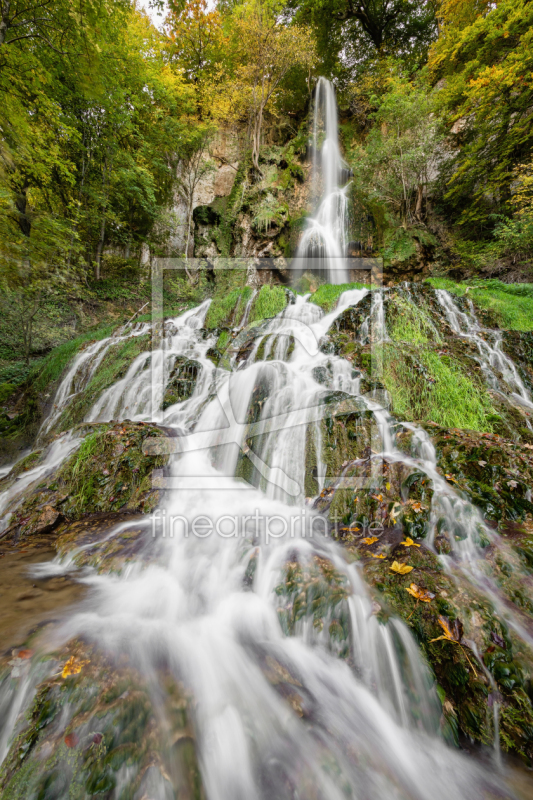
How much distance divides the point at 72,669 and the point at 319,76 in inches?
978

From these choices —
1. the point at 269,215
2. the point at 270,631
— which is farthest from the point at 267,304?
the point at 270,631

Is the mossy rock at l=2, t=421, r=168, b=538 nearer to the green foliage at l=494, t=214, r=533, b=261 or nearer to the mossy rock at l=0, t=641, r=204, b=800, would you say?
the mossy rock at l=0, t=641, r=204, b=800

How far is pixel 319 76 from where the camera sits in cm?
1647

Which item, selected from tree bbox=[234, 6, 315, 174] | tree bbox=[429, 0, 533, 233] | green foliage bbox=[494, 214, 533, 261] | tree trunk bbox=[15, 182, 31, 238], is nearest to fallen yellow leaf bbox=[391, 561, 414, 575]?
tree trunk bbox=[15, 182, 31, 238]

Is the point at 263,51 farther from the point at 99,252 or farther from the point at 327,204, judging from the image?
the point at 99,252

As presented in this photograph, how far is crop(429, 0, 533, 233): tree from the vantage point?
28.2ft

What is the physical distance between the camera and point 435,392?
486cm

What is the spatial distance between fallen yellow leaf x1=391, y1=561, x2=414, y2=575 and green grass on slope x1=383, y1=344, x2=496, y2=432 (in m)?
2.49

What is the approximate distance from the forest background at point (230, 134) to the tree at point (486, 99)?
0.19ft

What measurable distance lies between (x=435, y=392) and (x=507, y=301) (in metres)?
4.89

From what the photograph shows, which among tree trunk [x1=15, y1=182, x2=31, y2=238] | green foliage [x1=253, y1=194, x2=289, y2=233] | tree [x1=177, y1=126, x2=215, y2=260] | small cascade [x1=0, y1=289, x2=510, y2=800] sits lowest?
small cascade [x1=0, y1=289, x2=510, y2=800]

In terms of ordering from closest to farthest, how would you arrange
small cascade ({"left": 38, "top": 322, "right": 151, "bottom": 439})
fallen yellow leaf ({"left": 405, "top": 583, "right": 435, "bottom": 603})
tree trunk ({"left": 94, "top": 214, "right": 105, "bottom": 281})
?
fallen yellow leaf ({"left": 405, "top": 583, "right": 435, "bottom": 603}) → small cascade ({"left": 38, "top": 322, "right": 151, "bottom": 439}) → tree trunk ({"left": 94, "top": 214, "right": 105, "bottom": 281})

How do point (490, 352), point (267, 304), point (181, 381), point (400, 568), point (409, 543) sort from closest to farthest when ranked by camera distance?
1. point (400, 568)
2. point (409, 543)
3. point (490, 352)
4. point (181, 381)
5. point (267, 304)

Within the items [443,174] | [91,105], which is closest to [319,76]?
[443,174]
